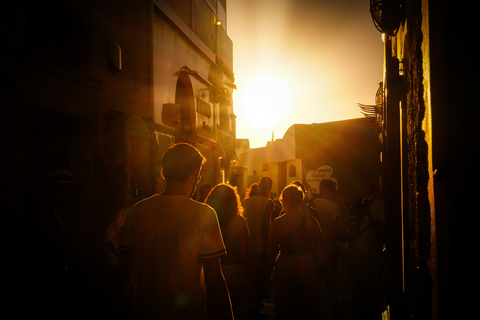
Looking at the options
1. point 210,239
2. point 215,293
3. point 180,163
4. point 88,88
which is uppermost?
point 88,88

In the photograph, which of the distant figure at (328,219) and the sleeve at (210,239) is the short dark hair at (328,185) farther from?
the sleeve at (210,239)

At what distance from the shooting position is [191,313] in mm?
2508

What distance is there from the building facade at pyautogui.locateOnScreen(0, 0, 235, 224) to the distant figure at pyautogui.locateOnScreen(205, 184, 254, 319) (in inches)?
125

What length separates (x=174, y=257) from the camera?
2553 mm

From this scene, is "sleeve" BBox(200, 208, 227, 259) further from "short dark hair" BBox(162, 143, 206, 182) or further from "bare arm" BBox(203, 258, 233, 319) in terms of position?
"short dark hair" BBox(162, 143, 206, 182)

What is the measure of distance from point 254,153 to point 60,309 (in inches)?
1529

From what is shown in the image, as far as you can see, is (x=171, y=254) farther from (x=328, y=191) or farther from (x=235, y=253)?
(x=328, y=191)

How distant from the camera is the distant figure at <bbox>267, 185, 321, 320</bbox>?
4.68m

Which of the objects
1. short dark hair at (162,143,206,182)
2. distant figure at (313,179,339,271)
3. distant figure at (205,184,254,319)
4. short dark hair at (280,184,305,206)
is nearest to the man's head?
distant figure at (313,179,339,271)

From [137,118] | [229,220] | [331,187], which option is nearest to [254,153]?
[137,118]

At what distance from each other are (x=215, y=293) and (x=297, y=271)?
227 cm

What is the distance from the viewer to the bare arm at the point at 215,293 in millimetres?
2613

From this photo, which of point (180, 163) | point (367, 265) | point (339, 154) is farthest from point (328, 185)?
point (339, 154)

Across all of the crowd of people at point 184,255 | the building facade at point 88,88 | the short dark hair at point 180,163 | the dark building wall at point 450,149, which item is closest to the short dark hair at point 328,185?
the crowd of people at point 184,255
